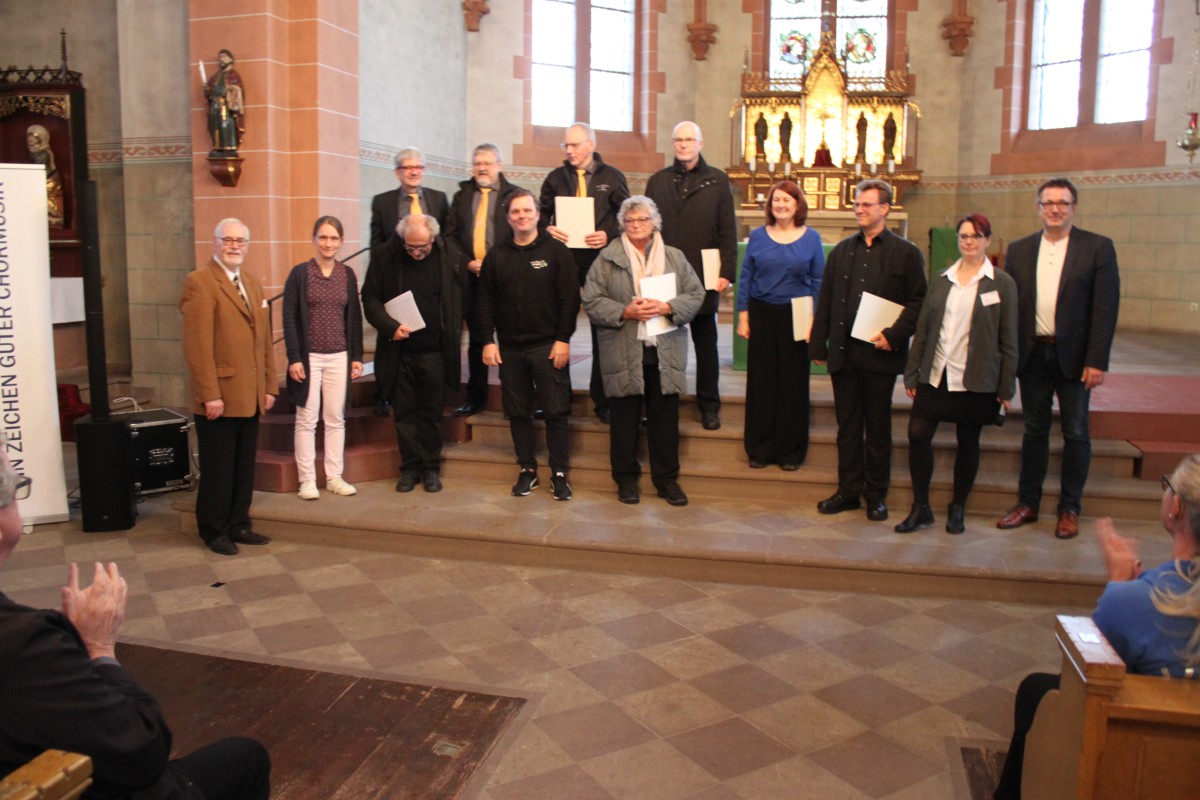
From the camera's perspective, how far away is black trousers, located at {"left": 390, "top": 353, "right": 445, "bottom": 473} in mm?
5668

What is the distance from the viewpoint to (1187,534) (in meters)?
2.13

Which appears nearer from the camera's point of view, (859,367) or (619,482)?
(859,367)

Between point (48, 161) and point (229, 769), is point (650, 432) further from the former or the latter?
point (48, 161)

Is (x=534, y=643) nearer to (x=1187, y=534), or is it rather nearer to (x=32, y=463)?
(x=1187, y=534)

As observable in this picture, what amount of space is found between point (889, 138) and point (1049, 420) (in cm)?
809

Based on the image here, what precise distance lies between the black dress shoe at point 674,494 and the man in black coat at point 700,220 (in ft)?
2.42

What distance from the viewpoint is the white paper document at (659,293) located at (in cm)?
527

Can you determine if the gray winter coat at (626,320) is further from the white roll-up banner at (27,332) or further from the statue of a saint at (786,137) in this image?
the statue of a saint at (786,137)

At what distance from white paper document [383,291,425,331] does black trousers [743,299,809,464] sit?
68.2 inches

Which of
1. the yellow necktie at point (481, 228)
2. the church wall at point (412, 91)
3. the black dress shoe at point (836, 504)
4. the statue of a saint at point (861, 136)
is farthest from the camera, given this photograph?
the statue of a saint at point (861, 136)

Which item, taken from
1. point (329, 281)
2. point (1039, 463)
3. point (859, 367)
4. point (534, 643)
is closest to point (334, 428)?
point (329, 281)

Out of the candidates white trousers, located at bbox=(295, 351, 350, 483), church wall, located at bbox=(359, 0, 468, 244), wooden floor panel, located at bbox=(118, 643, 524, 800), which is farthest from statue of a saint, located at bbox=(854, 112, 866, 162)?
wooden floor panel, located at bbox=(118, 643, 524, 800)

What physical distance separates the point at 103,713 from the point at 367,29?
824cm

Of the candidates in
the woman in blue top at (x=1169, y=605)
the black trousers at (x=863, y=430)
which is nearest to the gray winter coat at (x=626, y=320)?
the black trousers at (x=863, y=430)
